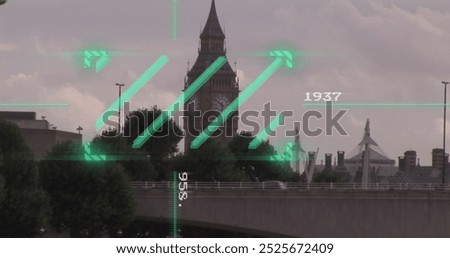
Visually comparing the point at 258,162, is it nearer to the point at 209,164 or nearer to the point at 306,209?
the point at 209,164

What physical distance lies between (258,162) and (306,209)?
5459cm

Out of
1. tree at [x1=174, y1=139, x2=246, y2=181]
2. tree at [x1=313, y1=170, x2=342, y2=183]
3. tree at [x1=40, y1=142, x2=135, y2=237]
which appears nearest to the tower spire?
tree at [x1=40, y1=142, x2=135, y2=237]

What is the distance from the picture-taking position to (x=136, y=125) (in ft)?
475

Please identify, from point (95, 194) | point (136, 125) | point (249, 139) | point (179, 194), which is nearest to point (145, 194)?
point (95, 194)

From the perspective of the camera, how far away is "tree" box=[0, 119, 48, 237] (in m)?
94.8

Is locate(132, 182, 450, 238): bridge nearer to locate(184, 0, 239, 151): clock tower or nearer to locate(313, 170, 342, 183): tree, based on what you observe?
locate(184, 0, 239, 151): clock tower

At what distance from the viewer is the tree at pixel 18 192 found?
311 feet

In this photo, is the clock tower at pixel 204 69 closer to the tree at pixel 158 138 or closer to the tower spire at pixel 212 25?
the tower spire at pixel 212 25

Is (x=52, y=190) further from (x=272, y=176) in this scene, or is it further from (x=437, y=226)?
(x=272, y=176)

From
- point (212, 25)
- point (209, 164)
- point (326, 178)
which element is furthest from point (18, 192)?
point (326, 178)

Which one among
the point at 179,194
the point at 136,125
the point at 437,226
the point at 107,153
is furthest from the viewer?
the point at 136,125

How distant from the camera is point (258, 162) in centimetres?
16062

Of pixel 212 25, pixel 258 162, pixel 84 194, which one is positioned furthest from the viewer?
pixel 258 162
